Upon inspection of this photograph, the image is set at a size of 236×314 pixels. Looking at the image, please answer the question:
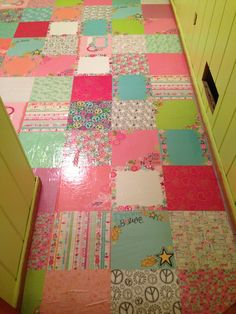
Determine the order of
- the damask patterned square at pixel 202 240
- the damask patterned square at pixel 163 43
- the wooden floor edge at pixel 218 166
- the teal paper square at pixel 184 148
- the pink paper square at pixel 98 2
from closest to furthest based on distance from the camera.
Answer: the damask patterned square at pixel 202 240 → the wooden floor edge at pixel 218 166 → the teal paper square at pixel 184 148 → the damask patterned square at pixel 163 43 → the pink paper square at pixel 98 2

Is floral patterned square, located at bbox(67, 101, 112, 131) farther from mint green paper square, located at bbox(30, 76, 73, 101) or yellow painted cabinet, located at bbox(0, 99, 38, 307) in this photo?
yellow painted cabinet, located at bbox(0, 99, 38, 307)

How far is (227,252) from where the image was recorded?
143 cm

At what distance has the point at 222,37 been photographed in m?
1.53

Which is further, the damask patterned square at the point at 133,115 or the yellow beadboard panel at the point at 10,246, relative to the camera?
the damask patterned square at the point at 133,115

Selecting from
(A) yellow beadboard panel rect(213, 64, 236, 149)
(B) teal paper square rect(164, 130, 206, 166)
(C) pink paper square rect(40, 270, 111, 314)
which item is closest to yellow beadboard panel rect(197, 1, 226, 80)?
(A) yellow beadboard panel rect(213, 64, 236, 149)

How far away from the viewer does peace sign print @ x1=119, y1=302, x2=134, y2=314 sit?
1277 mm

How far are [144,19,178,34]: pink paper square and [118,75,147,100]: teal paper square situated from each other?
70cm

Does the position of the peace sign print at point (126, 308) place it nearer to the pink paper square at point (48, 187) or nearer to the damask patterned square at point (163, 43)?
the pink paper square at point (48, 187)

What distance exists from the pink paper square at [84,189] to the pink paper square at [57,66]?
1009mm

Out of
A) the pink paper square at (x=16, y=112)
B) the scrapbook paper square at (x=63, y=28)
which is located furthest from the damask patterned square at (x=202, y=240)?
the scrapbook paper square at (x=63, y=28)

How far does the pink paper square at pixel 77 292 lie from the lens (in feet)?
4.23

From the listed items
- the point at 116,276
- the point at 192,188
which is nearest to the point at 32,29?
the point at 192,188

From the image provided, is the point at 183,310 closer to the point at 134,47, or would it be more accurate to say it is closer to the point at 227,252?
the point at 227,252

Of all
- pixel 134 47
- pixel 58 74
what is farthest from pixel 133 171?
→ pixel 134 47
